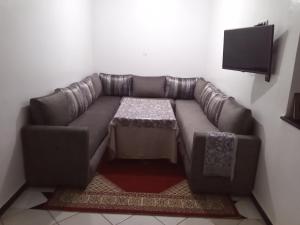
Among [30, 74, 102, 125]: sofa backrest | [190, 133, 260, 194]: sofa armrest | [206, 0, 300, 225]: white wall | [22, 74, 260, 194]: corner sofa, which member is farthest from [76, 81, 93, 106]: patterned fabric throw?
[206, 0, 300, 225]: white wall

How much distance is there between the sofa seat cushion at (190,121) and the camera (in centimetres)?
284

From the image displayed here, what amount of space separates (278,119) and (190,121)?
135 centimetres

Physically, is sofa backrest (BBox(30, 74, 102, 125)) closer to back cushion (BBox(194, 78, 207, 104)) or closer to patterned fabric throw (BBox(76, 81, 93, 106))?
patterned fabric throw (BBox(76, 81, 93, 106))

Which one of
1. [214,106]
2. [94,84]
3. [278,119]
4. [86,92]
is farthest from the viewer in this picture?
[94,84]

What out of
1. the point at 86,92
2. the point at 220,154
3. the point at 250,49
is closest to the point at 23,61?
the point at 86,92

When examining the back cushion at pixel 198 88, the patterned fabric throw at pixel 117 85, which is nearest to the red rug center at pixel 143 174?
the back cushion at pixel 198 88

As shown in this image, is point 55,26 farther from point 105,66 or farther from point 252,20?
point 252,20

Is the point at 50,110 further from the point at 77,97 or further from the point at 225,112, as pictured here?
the point at 225,112

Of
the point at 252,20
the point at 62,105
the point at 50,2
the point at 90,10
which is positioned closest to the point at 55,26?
the point at 50,2

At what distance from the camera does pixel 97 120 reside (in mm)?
3219

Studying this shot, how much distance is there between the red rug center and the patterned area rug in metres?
0.01

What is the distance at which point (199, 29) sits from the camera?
468cm

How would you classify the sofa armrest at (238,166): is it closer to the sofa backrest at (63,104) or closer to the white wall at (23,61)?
the sofa backrest at (63,104)

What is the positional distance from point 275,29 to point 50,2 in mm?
2419
